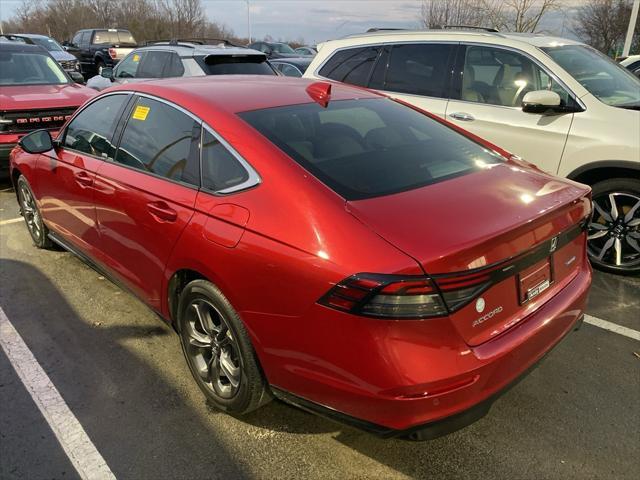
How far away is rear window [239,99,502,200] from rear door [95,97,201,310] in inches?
17.2

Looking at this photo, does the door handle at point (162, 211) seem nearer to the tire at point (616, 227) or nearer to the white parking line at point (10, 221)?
the tire at point (616, 227)

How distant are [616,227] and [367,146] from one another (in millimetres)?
2757

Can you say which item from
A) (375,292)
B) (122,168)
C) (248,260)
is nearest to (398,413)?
(375,292)

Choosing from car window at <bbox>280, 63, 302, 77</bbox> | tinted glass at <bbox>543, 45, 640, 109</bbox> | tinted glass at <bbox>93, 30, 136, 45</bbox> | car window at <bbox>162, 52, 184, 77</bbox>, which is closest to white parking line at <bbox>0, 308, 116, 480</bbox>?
tinted glass at <bbox>543, 45, 640, 109</bbox>

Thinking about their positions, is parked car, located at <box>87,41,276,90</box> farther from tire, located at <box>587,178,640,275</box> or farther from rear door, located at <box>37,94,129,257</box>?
tire, located at <box>587,178,640,275</box>

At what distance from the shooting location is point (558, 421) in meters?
2.67

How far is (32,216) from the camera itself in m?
4.80

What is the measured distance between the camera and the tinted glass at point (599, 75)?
439 cm

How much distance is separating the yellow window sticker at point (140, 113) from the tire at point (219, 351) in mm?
1147

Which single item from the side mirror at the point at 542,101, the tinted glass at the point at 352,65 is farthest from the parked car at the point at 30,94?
the side mirror at the point at 542,101

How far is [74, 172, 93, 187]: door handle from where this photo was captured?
11.3 feet

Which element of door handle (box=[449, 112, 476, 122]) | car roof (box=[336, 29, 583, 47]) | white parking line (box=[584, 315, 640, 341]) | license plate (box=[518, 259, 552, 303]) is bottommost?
white parking line (box=[584, 315, 640, 341])

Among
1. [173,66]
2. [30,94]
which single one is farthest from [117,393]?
[173,66]

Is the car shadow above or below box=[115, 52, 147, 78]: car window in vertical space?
below
